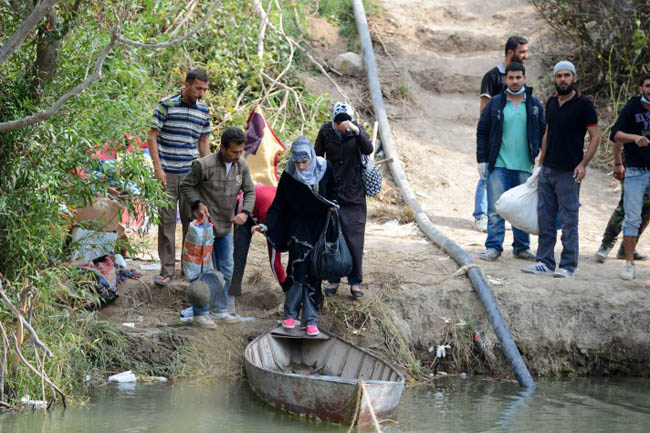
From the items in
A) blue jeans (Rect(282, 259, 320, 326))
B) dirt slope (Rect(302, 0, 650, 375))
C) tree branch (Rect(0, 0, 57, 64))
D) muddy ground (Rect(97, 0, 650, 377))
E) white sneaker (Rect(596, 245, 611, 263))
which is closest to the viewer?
tree branch (Rect(0, 0, 57, 64))

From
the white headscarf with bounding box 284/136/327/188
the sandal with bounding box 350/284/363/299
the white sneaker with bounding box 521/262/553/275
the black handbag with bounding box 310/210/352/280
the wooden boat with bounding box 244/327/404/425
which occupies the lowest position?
the wooden boat with bounding box 244/327/404/425

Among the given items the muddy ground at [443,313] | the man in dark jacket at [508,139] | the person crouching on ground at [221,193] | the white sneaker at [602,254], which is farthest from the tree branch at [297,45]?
the person crouching on ground at [221,193]

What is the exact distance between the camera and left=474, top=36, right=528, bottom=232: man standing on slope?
926 centimetres

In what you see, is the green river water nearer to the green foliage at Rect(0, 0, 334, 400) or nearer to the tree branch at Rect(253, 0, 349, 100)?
the green foliage at Rect(0, 0, 334, 400)

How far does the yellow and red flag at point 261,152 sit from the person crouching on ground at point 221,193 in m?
1.04

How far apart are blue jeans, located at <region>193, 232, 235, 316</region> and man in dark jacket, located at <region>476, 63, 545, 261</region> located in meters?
2.86

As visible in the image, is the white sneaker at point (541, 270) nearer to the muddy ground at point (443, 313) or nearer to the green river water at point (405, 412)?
the muddy ground at point (443, 313)

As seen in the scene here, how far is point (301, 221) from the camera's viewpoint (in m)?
7.24

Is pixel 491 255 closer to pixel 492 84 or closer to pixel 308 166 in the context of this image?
pixel 492 84

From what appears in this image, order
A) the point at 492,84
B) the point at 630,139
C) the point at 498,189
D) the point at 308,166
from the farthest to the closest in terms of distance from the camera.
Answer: the point at 492,84
the point at 498,189
the point at 630,139
the point at 308,166

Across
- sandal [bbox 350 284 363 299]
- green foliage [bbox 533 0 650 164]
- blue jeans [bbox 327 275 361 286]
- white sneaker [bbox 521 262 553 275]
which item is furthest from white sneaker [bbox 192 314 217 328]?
green foliage [bbox 533 0 650 164]

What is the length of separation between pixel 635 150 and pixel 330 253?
3176mm

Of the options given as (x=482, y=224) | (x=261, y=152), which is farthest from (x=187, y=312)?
(x=482, y=224)

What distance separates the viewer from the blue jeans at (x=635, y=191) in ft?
26.6
